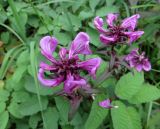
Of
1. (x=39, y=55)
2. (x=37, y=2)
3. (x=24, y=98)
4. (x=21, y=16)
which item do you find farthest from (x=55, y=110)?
(x=37, y=2)

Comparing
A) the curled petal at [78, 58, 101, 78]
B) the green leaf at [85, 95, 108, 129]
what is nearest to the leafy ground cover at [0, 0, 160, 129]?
the green leaf at [85, 95, 108, 129]

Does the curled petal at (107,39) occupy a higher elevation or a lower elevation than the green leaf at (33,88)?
higher

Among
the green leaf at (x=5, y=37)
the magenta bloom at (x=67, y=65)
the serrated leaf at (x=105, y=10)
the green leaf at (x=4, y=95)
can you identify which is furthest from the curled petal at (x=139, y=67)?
the green leaf at (x=5, y=37)

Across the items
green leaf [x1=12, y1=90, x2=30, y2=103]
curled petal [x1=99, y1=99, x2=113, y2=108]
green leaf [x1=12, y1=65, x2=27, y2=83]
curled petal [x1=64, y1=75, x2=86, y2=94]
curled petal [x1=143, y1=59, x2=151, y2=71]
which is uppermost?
curled petal [x1=64, y1=75, x2=86, y2=94]

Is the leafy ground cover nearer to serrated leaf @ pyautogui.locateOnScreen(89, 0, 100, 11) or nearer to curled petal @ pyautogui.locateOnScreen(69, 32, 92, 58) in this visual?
serrated leaf @ pyautogui.locateOnScreen(89, 0, 100, 11)

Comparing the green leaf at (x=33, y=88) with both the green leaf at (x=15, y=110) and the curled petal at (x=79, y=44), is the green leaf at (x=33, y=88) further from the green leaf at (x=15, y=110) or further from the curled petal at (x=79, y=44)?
the curled petal at (x=79, y=44)

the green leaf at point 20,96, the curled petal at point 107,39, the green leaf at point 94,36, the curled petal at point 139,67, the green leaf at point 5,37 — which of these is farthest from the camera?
the green leaf at point 5,37

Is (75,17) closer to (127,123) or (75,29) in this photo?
(75,29)
